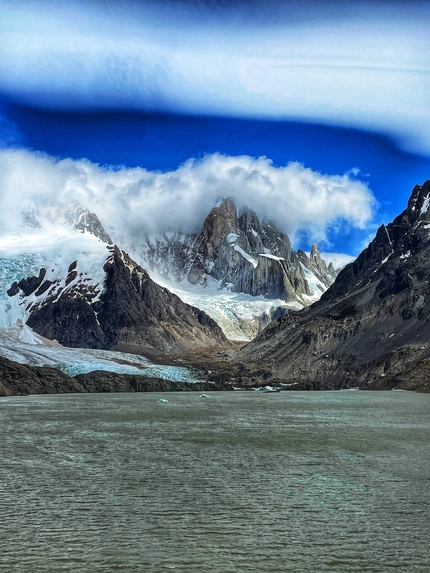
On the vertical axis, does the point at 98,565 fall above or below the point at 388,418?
below

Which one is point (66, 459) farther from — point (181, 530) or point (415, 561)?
point (415, 561)

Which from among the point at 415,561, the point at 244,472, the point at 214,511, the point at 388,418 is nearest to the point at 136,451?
the point at 244,472

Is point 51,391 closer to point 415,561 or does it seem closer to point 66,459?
point 66,459

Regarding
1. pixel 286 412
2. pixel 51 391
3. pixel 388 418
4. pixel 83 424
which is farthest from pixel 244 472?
pixel 51 391

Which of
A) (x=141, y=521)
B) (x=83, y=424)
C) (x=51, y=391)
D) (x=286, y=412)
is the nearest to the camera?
(x=141, y=521)

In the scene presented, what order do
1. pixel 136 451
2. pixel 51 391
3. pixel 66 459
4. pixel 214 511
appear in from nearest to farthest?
pixel 214 511, pixel 66 459, pixel 136 451, pixel 51 391

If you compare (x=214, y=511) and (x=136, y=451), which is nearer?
(x=214, y=511)
